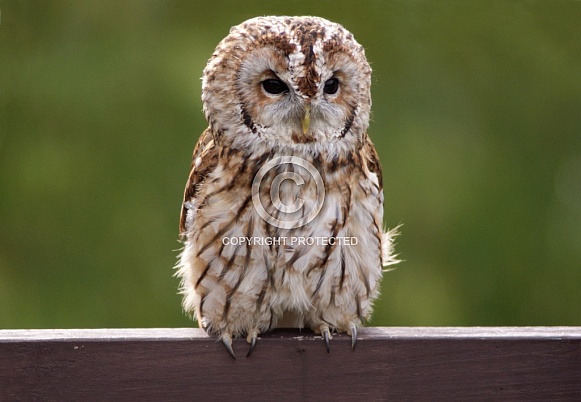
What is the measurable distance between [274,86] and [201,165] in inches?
11.8

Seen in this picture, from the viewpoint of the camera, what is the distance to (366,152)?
228 centimetres

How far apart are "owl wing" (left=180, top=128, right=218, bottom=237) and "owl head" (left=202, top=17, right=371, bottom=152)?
0.05 meters

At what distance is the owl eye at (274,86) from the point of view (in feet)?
6.77

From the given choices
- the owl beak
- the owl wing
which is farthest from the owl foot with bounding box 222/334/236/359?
the owl beak

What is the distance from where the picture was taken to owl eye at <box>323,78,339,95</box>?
2.06 m

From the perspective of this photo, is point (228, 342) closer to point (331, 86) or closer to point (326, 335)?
point (326, 335)

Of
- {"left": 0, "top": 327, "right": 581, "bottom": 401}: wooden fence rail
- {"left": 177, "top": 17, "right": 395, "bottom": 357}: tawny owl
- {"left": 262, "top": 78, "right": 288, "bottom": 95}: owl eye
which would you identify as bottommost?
{"left": 0, "top": 327, "right": 581, "bottom": 401}: wooden fence rail

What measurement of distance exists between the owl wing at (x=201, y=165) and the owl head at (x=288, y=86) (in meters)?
0.05

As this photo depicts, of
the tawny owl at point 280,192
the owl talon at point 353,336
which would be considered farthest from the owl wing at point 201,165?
the owl talon at point 353,336

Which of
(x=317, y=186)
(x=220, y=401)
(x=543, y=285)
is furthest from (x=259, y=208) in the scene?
(x=543, y=285)

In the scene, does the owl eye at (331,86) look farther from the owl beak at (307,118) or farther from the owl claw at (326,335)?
the owl claw at (326,335)

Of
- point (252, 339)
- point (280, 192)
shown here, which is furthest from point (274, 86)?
point (252, 339)

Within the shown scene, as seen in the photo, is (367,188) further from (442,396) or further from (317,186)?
(442,396)

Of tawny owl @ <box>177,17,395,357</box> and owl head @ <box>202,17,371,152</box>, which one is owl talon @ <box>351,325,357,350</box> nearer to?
tawny owl @ <box>177,17,395,357</box>
